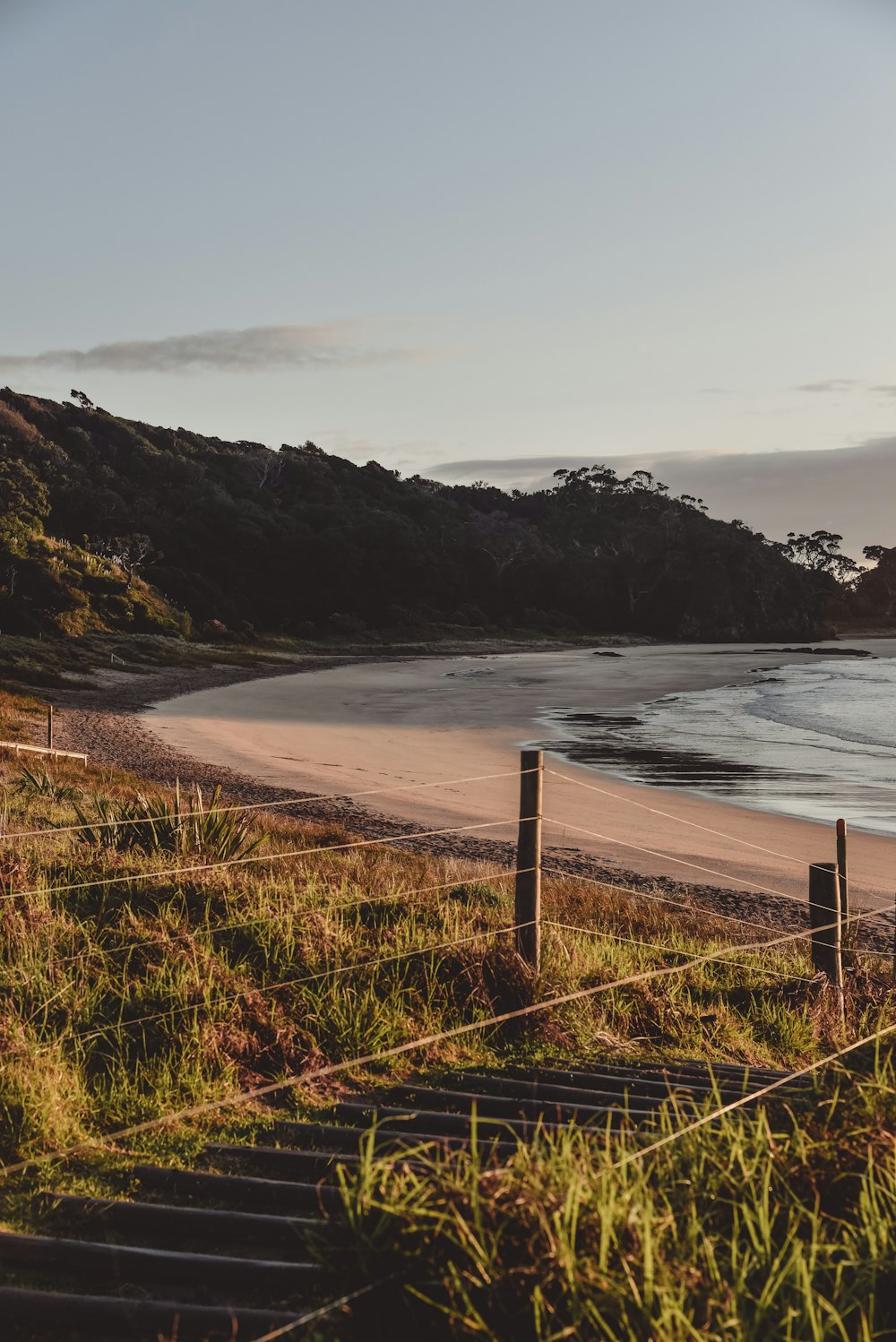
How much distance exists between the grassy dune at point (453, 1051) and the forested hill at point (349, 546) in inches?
2265

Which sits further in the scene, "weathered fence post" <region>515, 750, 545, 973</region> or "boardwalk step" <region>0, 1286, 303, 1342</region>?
"weathered fence post" <region>515, 750, 545, 973</region>

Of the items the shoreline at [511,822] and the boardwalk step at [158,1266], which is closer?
the boardwalk step at [158,1266]

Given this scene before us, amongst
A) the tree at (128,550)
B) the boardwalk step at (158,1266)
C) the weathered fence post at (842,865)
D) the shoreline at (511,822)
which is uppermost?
the tree at (128,550)

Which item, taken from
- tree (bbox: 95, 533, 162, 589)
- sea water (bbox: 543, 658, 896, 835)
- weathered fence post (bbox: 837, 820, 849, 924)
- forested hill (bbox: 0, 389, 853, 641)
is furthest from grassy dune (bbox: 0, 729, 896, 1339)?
tree (bbox: 95, 533, 162, 589)

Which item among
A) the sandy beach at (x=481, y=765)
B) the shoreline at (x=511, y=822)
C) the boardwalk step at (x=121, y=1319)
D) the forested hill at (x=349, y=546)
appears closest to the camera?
the boardwalk step at (x=121, y=1319)

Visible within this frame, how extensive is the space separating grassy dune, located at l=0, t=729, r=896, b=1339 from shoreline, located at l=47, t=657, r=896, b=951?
1.17 metres

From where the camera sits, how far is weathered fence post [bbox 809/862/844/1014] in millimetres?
7086

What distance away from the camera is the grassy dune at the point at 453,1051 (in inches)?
97.2

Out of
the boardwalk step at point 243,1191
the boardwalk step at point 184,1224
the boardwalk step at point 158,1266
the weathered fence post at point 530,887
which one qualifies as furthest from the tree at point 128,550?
the boardwalk step at point 158,1266

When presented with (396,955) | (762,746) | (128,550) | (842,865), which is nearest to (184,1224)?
(396,955)

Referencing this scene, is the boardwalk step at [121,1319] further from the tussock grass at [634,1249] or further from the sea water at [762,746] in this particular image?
the sea water at [762,746]

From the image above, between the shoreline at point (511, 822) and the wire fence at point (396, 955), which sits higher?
the wire fence at point (396, 955)

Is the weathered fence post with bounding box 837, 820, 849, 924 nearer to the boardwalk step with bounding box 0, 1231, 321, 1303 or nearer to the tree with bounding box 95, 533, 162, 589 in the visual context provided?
the boardwalk step with bounding box 0, 1231, 321, 1303

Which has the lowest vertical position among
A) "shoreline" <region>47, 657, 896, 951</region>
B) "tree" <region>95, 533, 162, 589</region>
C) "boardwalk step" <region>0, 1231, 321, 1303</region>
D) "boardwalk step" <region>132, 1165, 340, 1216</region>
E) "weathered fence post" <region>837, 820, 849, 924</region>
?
"shoreline" <region>47, 657, 896, 951</region>
